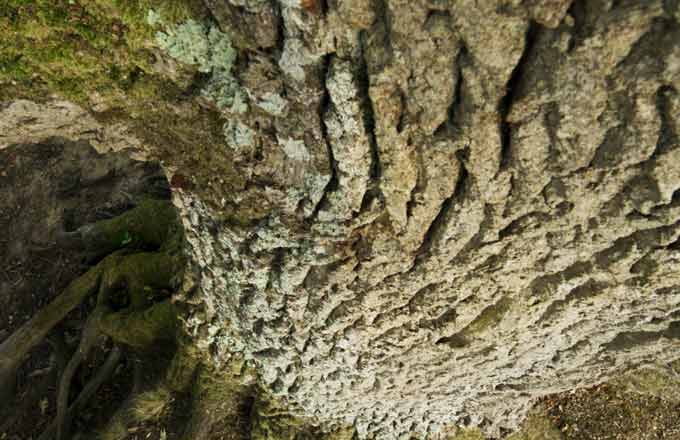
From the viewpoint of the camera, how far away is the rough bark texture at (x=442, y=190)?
1025 mm

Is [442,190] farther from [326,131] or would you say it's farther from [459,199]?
[326,131]

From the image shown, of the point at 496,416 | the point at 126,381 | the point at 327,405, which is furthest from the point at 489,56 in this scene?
the point at 126,381

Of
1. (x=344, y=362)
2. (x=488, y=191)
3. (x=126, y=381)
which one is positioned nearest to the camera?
(x=488, y=191)

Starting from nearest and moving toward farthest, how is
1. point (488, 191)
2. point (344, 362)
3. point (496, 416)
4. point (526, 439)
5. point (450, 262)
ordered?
point (488, 191), point (450, 262), point (344, 362), point (496, 416), point (526, 439)

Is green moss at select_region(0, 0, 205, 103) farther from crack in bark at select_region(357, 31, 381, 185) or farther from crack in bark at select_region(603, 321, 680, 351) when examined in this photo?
crack in bark at select_region(603, 321, 680, 351)

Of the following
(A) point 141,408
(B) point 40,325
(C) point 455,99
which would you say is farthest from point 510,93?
(B) point 40,325

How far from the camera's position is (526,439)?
135 inches

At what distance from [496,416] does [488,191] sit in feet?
7.39

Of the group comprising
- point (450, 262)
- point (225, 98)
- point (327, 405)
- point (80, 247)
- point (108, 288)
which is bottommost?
point (327, 405)

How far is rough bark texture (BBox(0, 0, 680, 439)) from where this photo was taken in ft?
3.36

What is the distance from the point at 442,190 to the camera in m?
1.39

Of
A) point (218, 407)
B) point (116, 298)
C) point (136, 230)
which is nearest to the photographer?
point (218, 407)

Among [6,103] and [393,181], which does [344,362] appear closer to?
[393,181]

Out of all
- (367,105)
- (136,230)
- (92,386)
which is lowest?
(92,386)
